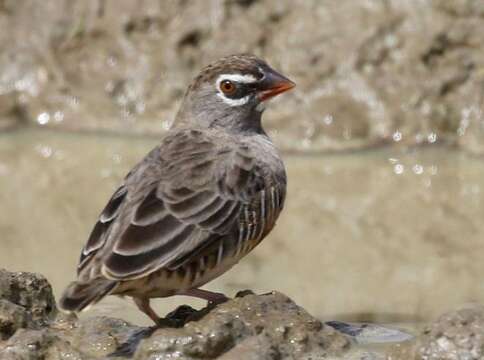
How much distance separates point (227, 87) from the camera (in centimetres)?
696

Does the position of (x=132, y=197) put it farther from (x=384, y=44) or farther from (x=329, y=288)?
(x=384, y=44)

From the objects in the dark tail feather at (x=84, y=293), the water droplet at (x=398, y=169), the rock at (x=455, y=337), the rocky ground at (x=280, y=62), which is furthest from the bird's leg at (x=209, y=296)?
the rocky ground at (x=280, y=62)

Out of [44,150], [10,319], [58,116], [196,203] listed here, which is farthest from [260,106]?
[58,116]

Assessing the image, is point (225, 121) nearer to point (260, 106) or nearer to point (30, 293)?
point (260, 106)

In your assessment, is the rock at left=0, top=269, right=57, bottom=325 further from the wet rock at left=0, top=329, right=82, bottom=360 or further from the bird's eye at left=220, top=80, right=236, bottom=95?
the bird's eye at left=220, top=80, right=236, bottom=95

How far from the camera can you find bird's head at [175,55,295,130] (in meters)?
6.92

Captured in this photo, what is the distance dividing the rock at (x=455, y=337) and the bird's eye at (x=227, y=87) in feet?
6.36

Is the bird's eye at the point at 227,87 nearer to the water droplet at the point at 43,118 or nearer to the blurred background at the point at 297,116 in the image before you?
the blurred background at the point at 297,116

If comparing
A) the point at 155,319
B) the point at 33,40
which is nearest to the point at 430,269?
the point at 155,319

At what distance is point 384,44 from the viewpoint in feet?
36.4

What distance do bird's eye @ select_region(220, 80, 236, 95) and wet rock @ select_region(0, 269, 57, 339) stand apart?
1.42 meters

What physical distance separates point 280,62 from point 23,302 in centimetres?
537

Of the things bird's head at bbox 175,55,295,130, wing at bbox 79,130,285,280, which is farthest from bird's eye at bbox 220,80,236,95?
wing at bbox 79,130,285,280

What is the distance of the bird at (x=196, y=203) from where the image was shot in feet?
18.6
